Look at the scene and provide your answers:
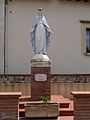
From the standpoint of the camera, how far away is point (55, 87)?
16328 mm

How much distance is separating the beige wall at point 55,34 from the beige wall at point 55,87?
7.37 feet

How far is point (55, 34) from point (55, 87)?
12.1 ft

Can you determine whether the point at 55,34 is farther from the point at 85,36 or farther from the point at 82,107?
the point at 82,107

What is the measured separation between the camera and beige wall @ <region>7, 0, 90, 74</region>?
18328 millimetres

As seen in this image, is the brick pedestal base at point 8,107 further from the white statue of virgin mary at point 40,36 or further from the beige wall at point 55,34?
the beige wall at point 55,34

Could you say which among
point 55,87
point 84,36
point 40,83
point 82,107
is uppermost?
point 84,36

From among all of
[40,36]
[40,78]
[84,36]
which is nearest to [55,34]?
[84,36]

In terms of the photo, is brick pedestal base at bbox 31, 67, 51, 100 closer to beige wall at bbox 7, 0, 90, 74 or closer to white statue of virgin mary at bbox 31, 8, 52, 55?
white statue of virgin mary at bbox 31, 8, 52, 55

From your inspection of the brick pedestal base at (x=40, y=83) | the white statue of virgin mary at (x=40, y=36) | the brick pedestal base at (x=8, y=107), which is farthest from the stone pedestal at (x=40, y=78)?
the brick pedestal base at (x=8, y=107)

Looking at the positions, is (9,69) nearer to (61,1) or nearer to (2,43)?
(2,43)

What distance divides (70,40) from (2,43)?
3.90m

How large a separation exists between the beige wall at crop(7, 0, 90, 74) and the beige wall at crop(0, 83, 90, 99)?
2246mm

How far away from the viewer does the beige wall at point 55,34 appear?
18328 millimetres

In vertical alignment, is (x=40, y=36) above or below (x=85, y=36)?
below
